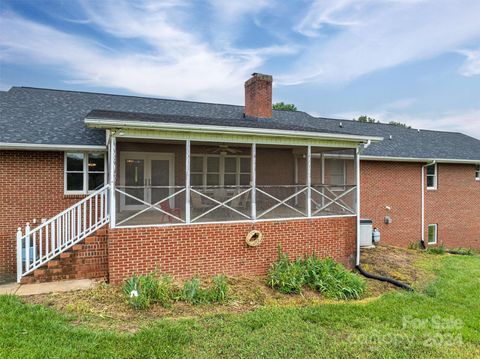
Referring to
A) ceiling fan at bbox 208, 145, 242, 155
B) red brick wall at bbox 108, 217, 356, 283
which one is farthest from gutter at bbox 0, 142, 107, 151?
ceiling fan at bbox 208, 145, 242, 155

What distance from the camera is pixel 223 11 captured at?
12492mm

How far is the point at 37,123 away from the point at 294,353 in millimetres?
9279

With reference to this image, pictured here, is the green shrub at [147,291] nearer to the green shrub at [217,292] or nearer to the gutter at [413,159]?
the green shrub at [217,292]

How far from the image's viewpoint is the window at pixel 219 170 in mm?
10484

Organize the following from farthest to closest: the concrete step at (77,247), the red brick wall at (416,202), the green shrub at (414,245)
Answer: the green shrub at (414,245) → the red brick wall at (416,202) → the concrete step at (77,247)

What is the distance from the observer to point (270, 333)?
4516 mm

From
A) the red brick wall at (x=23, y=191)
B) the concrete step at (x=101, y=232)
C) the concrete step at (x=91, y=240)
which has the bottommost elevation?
the concrete step at (x=91, y=240)

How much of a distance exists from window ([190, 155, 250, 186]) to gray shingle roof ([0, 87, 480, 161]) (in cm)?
139

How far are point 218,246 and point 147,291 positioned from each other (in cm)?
191

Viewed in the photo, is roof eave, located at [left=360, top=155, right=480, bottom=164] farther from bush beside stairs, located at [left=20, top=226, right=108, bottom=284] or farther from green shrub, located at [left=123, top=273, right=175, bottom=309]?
bush beside stairs, located at [left=20, top=226, right=108, bottom=284]

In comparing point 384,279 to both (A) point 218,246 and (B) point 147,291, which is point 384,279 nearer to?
(A) point 218,246

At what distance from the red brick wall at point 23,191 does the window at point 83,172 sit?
29cm

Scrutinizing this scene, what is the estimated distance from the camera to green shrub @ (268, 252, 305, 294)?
21.3ft

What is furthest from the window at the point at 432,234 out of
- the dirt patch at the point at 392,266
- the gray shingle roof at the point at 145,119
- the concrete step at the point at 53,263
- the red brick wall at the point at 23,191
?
the red brick wall at the point at 23,191
